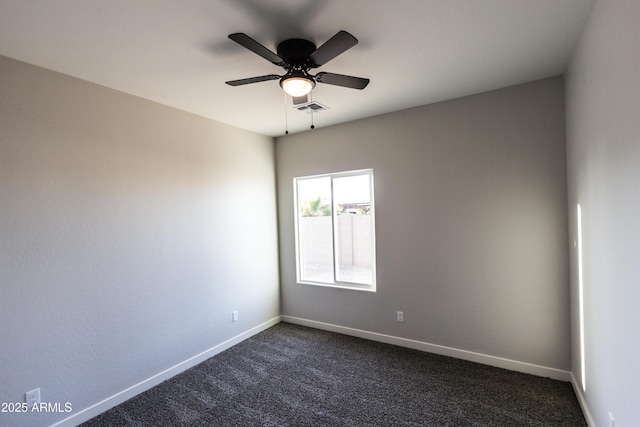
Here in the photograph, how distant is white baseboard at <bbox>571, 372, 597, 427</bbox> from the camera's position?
2014 millimetres

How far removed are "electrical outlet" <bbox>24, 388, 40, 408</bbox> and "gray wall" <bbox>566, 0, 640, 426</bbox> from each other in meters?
3.51

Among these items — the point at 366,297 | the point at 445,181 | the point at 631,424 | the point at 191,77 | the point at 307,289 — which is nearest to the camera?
the point at 631,424

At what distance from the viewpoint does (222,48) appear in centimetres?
203

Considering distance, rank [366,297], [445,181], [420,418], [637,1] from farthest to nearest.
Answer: [366,297], [445,181], [420,418], [637,1]

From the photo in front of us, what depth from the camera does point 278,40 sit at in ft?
6.47

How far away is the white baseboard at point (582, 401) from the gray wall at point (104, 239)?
10.9 feet

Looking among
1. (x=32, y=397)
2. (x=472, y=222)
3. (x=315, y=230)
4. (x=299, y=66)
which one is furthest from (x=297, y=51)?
(x=32, y=397)

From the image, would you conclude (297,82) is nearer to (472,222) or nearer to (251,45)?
(251,45)

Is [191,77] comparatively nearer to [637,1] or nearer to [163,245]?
[163,245]

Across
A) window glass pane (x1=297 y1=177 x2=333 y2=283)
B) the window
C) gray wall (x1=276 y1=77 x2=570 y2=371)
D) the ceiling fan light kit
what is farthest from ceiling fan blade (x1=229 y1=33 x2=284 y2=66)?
window glass pane (x1=297 y1=177 x2=333 y2=283)

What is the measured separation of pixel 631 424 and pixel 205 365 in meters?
3.27

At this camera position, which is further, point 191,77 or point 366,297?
point 366,297

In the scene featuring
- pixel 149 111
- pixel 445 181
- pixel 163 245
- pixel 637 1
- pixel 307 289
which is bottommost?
pixel 307 289

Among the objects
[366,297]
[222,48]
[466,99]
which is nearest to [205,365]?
[366,297]
